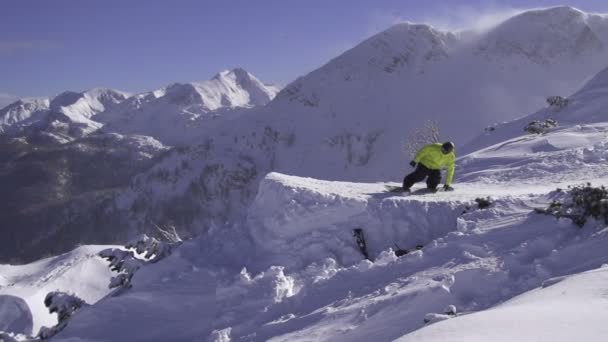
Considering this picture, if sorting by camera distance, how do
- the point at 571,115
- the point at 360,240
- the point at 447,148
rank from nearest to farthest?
the point at 360,240 < the point at 447,148 < the point at 571,115

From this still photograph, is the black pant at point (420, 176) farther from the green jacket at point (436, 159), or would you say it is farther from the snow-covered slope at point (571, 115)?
the snow-covered slope at point (571, 115)

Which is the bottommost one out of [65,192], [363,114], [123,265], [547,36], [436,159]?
[123,265]

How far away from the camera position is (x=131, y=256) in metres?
9.15

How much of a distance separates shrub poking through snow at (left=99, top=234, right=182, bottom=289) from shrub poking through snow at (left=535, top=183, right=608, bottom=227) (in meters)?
6.98

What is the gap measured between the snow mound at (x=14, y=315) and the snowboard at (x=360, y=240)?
13.6 m

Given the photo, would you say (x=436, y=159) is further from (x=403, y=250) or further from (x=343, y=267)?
(x=343, y=267)

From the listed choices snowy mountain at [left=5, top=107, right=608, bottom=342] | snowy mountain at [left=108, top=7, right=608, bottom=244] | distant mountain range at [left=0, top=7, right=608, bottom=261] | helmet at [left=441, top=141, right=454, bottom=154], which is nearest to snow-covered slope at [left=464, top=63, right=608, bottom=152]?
snowy mountain at [left=5, top=107, right=608, bottom=342]

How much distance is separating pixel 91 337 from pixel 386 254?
4.87 metres

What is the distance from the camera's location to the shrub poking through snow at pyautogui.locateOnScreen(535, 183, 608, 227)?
6.07 m

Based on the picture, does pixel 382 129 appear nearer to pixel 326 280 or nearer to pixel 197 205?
pixel 197 205

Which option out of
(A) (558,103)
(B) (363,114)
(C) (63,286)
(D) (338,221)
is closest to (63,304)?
(D) (338,221)

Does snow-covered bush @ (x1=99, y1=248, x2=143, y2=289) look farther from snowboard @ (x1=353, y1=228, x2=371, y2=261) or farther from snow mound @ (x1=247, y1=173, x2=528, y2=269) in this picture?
snowboard @ (x1=353, y1=228, x2=371, y2=261)

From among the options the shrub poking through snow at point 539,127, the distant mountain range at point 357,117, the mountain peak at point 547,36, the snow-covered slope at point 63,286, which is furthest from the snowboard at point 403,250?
the mountain peak at point 547,36

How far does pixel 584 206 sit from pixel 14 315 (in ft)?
62.8
